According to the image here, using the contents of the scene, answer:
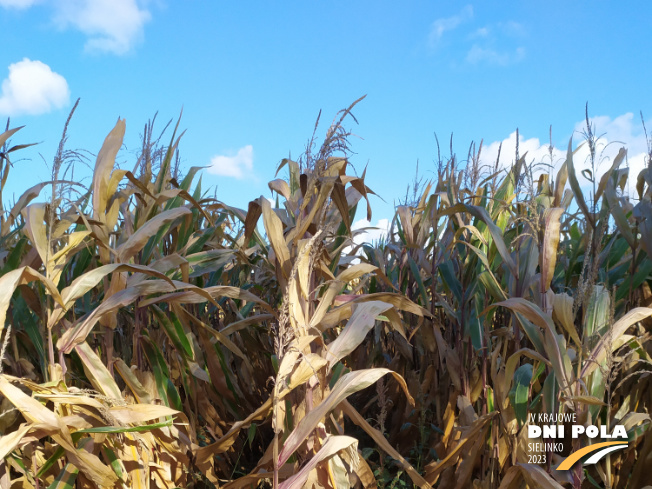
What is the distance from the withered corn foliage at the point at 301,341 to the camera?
58.4 inches

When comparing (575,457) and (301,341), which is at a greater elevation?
(301,341)

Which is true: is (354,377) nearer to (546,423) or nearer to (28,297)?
(546,423)

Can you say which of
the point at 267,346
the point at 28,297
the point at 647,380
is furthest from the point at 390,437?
the point at 28,297

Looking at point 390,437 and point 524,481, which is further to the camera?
point 390,437

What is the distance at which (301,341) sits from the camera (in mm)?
1497

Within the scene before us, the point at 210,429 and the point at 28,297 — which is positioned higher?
the point at 28,297

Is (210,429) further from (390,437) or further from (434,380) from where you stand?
(434,380)

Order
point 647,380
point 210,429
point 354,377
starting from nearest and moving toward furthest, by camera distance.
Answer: point 354,377 → point 647,380 → point 210,429

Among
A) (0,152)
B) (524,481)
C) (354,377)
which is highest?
(0,152)

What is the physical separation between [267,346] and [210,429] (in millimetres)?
539

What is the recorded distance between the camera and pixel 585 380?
1565mm

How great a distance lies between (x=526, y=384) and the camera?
1.73 m

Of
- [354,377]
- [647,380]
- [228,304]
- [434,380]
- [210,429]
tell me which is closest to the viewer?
[354,377]

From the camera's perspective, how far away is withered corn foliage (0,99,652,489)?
1.48 m
